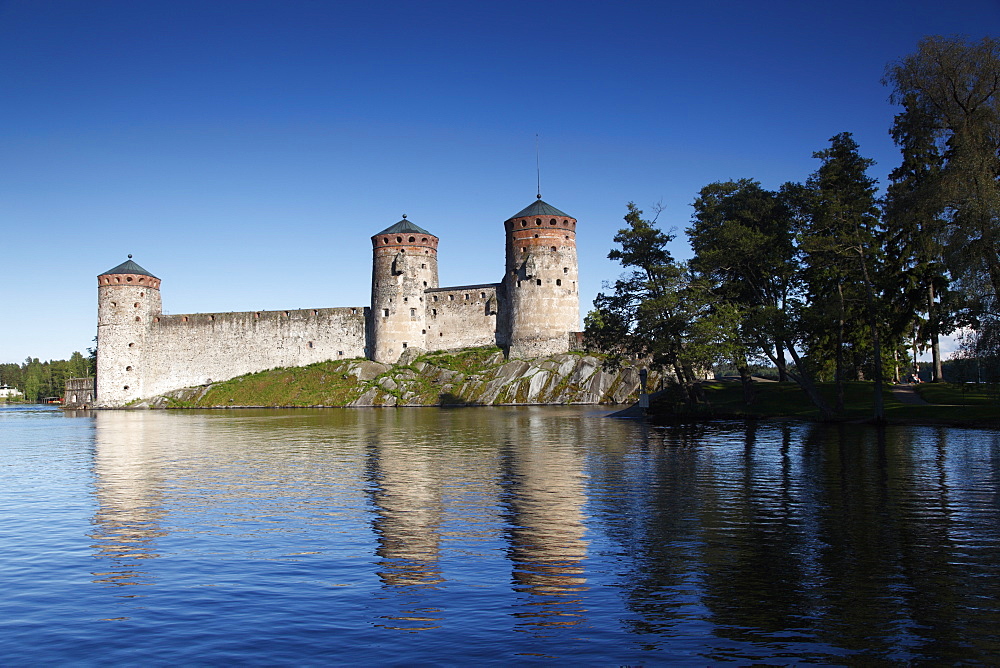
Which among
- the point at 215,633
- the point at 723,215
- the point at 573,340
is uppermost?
the point at 723,215

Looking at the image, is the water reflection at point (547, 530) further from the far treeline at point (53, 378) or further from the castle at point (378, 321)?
the far treeline at point (53, 378)

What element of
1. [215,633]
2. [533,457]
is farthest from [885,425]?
[215,633]

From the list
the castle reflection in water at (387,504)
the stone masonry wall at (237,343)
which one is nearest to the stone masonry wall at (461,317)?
the stone masonry wall at (237,343)

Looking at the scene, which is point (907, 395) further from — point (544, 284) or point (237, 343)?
point (237, 343)

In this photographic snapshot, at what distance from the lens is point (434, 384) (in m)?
68.8

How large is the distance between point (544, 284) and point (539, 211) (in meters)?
6.79

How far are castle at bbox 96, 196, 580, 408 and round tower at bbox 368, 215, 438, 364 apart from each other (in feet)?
0.33

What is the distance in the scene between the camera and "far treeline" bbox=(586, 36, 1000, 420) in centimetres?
2692

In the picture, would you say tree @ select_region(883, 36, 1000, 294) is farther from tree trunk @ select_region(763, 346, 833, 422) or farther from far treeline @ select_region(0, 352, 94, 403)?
far treeline @ select_region(0, 352, 94, 403)

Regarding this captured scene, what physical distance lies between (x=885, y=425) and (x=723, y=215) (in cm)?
1429

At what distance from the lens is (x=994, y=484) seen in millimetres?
16781

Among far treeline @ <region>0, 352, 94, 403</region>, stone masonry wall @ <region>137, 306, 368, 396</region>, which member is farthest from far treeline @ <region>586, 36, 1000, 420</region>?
far treeline @ <region>0, 352, 94, 403</region>

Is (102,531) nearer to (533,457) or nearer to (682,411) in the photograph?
(533,457)

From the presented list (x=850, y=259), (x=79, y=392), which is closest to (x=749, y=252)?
(x=850, y=259)
